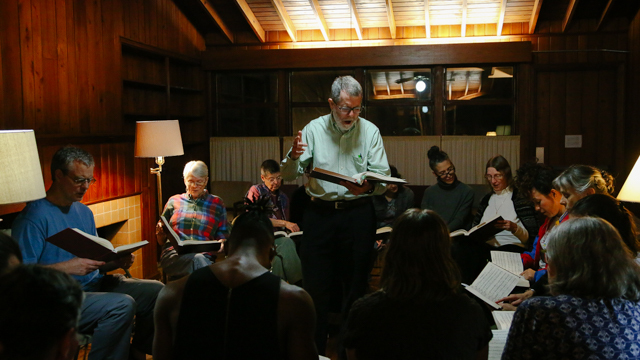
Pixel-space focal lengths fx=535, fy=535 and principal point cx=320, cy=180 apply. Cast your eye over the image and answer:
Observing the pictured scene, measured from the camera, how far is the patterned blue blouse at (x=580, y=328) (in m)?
1.40

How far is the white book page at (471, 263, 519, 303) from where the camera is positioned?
Answer: 8.45 ft

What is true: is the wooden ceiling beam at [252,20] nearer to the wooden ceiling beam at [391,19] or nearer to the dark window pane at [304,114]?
the dark window pane at [304,114]

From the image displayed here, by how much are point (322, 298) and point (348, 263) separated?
224mm

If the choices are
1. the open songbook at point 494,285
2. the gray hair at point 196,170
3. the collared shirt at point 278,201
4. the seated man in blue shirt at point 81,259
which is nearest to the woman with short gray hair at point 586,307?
the open songbook at point 494,285

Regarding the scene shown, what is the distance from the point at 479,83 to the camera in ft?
20.9

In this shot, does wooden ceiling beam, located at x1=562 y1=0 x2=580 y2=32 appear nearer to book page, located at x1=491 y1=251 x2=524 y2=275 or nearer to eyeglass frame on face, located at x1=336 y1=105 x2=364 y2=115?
book page, located at x1=491 y1=251 x2=524 y2=275

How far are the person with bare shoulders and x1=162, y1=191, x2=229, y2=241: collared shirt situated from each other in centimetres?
216

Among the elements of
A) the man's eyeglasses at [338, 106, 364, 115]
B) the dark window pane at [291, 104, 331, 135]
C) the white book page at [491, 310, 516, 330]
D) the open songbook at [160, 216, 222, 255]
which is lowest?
the white book page at [491, 310, 516, 330]

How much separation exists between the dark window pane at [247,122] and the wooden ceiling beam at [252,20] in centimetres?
92

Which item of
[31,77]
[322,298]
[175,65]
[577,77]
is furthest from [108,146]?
[577,77]

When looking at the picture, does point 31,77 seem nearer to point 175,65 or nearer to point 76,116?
point 76,116

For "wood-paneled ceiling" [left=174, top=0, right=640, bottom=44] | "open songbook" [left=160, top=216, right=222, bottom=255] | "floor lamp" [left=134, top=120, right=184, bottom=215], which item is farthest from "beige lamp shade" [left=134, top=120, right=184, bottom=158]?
"wood-paneled ceiling" [left=174, top=0, right=640, bottom=44]

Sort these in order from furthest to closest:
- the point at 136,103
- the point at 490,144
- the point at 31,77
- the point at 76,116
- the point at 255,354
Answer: the point at 490,144 < the point at 136,103 < the point at 76,116 < the point at 31,77 < the point at 255,354

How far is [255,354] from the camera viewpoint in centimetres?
150
